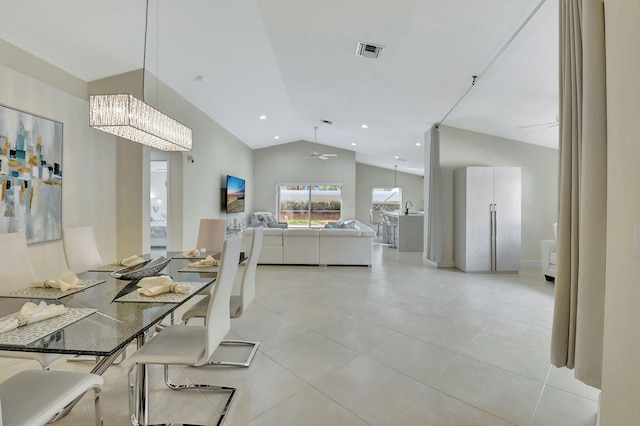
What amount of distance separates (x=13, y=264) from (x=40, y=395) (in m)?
1.33

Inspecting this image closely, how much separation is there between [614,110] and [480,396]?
174 cm

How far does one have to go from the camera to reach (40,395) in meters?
1.24

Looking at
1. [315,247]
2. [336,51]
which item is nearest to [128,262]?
[336,51]

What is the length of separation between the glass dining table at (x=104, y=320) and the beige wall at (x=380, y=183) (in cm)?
1030

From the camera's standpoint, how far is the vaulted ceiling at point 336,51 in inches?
115

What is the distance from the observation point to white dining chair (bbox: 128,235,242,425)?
1596 mm

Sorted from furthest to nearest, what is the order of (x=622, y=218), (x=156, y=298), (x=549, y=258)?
(x=549, y=258), (x=156, y=298), (x=622, y=218)

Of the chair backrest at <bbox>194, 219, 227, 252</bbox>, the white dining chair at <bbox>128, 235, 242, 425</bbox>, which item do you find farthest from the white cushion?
the white dining chair at <bbox>128, 235, 242, 425</bbox>

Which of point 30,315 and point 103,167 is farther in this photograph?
point 103,167

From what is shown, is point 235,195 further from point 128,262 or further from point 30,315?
point 30,315

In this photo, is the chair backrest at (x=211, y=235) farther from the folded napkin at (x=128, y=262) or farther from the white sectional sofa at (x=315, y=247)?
the white sectional sofa at (x=315, y=247)

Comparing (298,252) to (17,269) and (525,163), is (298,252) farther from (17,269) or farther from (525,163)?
(525,163)

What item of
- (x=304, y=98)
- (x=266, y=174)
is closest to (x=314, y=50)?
(x=304, y=98)

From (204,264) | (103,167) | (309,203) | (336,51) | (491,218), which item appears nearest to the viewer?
(204,264)
